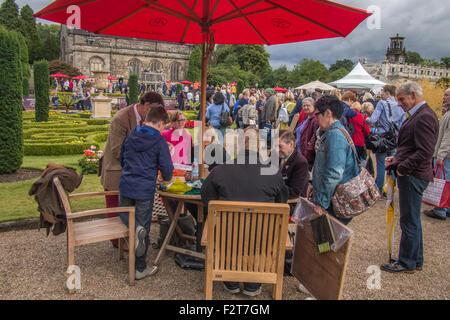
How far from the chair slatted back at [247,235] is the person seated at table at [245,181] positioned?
0.71 ft

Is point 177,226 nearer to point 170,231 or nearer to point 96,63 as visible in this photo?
point 170,231

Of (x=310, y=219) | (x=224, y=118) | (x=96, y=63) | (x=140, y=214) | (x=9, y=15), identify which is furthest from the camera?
(x=96, y=63)

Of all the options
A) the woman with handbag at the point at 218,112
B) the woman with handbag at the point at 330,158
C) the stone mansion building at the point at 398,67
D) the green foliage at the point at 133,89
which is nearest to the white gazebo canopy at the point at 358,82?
the woman with handbag at the point at 218,112

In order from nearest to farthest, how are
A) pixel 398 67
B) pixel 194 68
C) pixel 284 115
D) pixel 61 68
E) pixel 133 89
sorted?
1. pixel 284 115
2. pixel 133 89
3. pixel 61 68
4. pixel 194 68
5. pixel 398 67

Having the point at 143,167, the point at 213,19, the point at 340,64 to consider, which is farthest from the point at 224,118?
the point at 340,64

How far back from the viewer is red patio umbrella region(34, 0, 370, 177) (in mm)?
3347

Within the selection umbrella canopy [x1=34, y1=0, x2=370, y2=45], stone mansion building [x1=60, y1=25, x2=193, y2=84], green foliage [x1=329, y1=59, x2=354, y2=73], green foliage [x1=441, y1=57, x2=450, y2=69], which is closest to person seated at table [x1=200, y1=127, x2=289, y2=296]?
umbrella canopy [x1=34, y1=0, x2=370, y2=45]

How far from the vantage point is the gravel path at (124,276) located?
10.4 feet

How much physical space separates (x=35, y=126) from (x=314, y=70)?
62.2 meters

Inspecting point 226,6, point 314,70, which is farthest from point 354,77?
point 314,70

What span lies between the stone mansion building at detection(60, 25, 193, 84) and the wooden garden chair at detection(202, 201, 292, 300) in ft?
161

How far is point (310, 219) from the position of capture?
10.0ft

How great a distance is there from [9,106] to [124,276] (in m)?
5.05

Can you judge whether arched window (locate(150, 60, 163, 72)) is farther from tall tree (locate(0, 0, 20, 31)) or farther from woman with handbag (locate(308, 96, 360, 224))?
woman with handbag (locate(308, 96, 360, 224))
